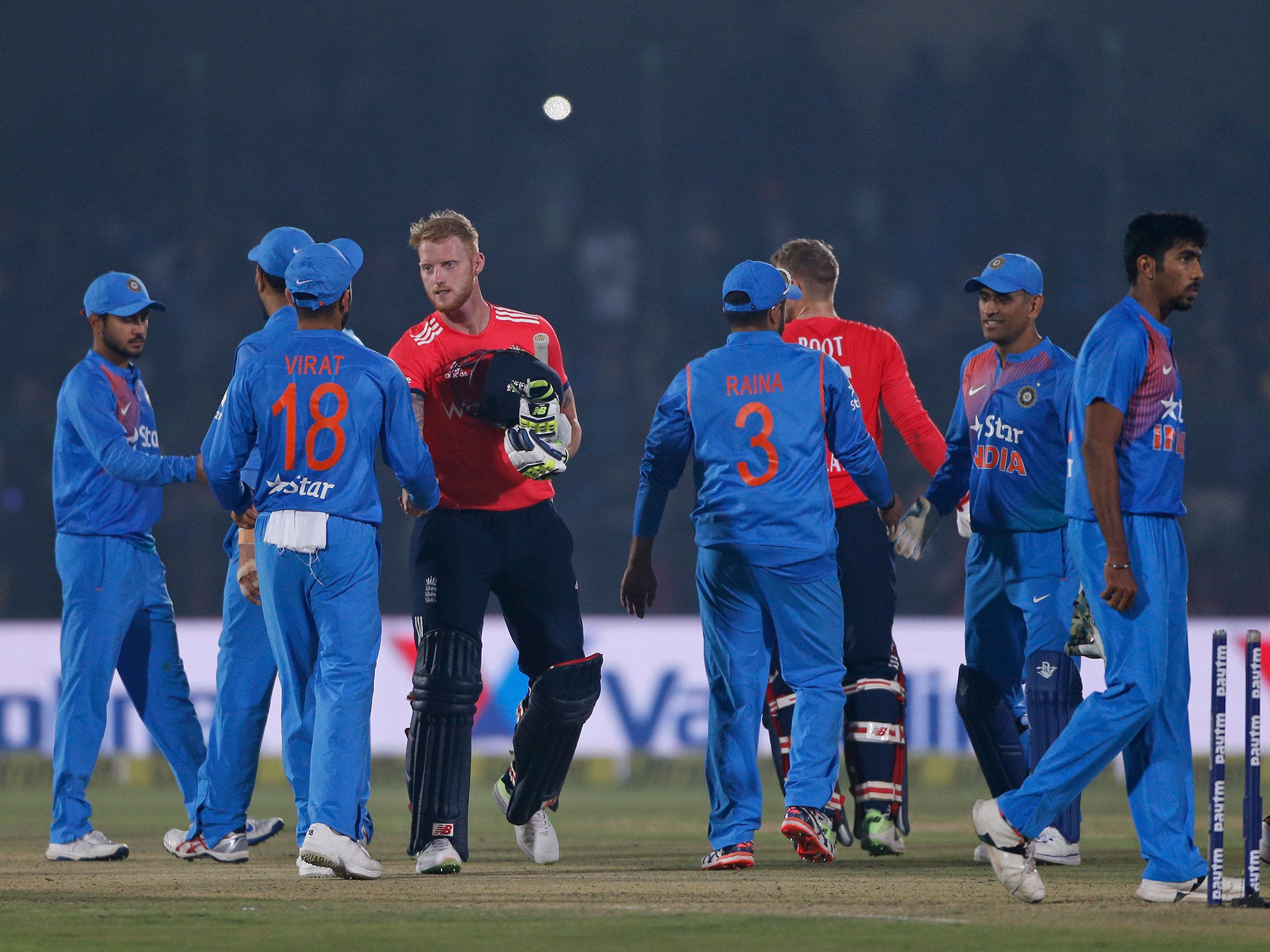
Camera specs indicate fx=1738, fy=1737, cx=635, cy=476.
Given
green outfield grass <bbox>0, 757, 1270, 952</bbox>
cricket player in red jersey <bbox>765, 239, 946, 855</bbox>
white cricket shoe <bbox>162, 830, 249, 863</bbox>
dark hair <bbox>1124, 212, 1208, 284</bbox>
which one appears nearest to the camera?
green outfield grass <bbox>0, 757, 1270, 952</bbox>

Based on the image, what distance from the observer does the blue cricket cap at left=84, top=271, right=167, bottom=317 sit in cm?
782

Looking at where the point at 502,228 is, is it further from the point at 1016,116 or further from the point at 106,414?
the point at 106,414

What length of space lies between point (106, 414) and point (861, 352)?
3397 millimetres

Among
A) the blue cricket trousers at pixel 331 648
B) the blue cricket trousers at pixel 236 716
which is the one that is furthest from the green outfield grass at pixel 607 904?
the blue cricket trousers at pixel 331 648

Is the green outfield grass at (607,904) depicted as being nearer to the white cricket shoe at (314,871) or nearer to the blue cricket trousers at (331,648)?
the white cricket shoe at (314,871)

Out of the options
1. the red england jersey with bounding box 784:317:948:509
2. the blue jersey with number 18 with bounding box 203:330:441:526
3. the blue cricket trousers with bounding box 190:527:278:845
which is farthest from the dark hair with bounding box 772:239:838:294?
the blue cricket trousers with bounding box 190:527:278:845

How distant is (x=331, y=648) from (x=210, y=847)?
1.60m

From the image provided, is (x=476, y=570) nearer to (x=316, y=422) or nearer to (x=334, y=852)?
(x=316, y=422)

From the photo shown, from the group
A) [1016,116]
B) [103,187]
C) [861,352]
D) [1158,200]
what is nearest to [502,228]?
[103,187]

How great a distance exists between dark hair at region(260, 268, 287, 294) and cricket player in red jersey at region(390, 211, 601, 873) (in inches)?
21.3

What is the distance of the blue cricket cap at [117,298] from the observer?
7.82 meters

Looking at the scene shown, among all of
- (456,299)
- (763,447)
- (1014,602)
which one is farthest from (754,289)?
(1014,602)

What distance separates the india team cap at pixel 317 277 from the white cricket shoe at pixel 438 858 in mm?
2049

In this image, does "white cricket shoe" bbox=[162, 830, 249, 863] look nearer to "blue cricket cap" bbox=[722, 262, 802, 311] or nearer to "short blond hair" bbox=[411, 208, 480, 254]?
"short blond hair" bbox=[411, 208, 480, 254]
